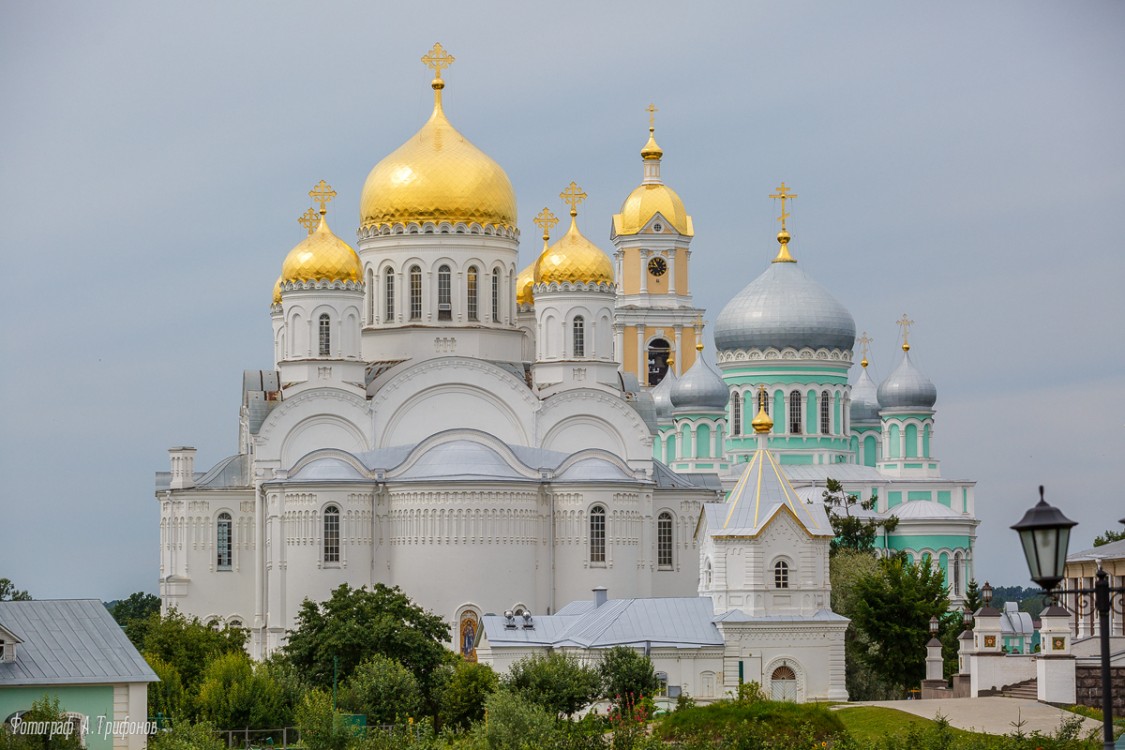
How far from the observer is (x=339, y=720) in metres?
29.3

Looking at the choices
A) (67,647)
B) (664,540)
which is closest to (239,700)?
(67,647)

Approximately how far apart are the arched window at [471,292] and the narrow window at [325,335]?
12.0ft

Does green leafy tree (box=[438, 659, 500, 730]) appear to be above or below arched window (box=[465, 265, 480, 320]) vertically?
below

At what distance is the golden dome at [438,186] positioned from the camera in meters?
52.7

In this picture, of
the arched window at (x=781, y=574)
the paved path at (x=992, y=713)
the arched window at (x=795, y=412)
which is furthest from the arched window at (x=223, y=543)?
the arched window at (x=795, y=412)

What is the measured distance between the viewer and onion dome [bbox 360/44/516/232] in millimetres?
52719

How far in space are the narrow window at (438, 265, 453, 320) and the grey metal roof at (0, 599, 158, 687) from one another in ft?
74.0

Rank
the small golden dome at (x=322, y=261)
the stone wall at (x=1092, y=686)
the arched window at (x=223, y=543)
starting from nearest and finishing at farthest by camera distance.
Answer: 1. the stone wall at (x=1092, y=686)
2. the small golden dome at (x=322, y=261)
3. the arched window at (x=223, y=543)

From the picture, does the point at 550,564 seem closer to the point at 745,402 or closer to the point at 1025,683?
the point at 1025,683

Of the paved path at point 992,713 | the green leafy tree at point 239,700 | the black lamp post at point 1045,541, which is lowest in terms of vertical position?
the paved path at point 992,713

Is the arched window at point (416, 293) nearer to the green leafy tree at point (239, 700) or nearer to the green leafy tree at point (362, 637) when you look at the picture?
the green leafy tree at point (362, 637)

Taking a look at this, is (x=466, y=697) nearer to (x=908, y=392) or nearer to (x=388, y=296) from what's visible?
(x=388, y=296)

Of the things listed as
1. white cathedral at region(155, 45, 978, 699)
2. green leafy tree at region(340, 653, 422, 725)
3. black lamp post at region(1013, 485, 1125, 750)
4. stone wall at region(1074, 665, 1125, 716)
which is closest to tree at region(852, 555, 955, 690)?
white cathedral at region(155, 45, 978, 699)

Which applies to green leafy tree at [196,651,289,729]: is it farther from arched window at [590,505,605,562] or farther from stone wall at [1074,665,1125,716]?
arched window at [590,505,605,562]
